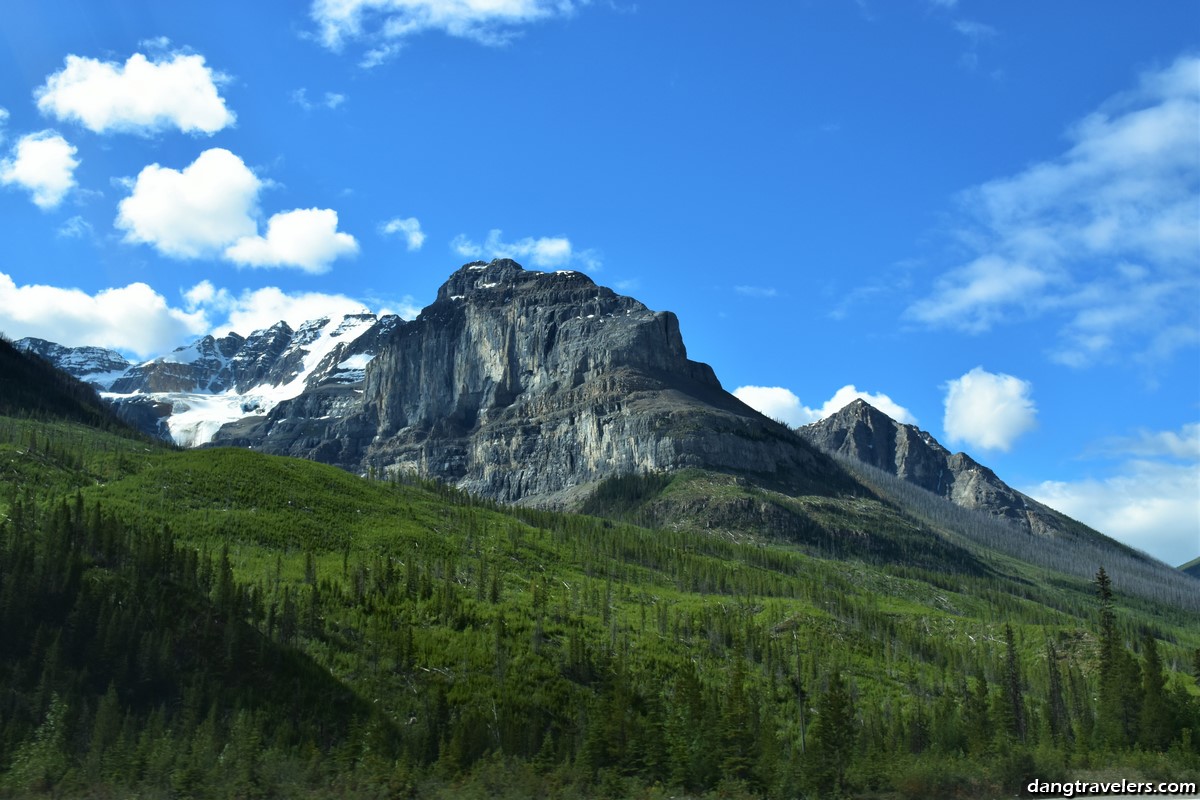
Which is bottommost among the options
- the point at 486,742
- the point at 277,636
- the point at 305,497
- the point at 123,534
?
the point at 486,742

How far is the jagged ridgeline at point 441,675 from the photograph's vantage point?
182 ft

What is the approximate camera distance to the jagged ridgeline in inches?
2180

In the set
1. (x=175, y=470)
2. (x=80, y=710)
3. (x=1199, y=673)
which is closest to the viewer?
(x=80, y=710)

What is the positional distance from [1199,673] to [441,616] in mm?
82158

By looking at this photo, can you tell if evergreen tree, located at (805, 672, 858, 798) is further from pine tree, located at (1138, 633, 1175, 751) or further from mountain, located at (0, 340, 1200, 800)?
pine tree, located at (1138, 633, 1175, 751)

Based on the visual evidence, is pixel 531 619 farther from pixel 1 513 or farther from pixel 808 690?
pixel 1 513

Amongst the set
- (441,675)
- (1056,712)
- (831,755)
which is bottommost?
(831,755)

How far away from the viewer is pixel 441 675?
10356cm

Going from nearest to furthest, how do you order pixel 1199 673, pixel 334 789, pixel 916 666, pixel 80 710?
1. pixel 334 789
2. pixel 80 710
3. pixel 1199 673
4. pixel 916 666

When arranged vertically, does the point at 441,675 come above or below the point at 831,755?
above

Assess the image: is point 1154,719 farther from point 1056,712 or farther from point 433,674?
point 433,674

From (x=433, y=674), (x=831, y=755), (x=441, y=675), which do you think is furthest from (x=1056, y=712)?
(x=433, y=674)

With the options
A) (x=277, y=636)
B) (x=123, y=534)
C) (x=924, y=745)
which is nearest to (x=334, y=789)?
(x=277, y=636)

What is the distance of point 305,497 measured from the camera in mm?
188500
